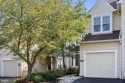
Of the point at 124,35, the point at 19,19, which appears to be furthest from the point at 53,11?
the point at 124,35

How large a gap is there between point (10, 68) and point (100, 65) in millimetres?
15299

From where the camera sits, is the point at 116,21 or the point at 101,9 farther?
the point at 101,9

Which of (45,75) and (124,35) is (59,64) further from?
(124,35)

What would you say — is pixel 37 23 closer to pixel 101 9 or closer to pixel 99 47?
pixel 99 47

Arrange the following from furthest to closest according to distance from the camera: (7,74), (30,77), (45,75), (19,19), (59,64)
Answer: (59,64)
(7,74)
(45,75)
(30,77)
(19,19)

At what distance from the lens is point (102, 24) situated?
969 inches

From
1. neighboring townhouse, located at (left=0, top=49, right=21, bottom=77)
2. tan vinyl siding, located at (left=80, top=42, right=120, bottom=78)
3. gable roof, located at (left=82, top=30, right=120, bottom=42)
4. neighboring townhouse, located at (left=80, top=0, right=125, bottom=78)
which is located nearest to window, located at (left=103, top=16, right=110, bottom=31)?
neighboring townhouse, located at (left=80, top=0, right=125, bottom=78)

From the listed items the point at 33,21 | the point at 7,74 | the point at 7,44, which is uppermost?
the point at 33,21

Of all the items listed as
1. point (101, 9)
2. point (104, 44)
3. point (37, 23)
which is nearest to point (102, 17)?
point (101, 9)

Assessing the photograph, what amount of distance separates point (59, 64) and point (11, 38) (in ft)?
54.1

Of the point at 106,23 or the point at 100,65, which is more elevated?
the point at 106,23

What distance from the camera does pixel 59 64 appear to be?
36.0 meters

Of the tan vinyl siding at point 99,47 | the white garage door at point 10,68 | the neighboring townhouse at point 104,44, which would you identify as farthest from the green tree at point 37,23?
the white garage door at point 10,68

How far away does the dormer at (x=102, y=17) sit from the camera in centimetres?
2412
